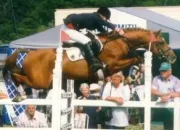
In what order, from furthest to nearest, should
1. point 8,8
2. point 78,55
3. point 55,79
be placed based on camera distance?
point 8,8, point 78,55, point 55,79

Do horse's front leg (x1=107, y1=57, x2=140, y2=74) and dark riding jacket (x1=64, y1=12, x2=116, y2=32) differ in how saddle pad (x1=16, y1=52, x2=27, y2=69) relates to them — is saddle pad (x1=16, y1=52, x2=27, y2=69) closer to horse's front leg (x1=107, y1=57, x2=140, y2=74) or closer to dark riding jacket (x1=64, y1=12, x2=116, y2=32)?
dark riding jacket (x1=64, y1=12, x2=116, y2=32)

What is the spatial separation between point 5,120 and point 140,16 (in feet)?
13.3

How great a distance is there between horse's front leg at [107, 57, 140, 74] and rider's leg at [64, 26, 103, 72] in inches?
11.2

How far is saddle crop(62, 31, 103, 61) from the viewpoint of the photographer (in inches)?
438

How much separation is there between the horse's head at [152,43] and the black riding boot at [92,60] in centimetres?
78

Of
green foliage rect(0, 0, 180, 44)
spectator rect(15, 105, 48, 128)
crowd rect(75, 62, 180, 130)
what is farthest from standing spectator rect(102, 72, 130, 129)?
green foliage rect(0, 0, 180, 44)

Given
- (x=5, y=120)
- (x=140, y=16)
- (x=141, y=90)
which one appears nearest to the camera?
(x=141, y=90)

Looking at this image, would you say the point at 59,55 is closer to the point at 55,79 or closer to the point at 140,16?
the point at 55,79

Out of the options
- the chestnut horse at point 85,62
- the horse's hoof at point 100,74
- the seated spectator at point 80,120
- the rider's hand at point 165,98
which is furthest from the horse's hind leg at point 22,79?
the rider's hand at point 165,98

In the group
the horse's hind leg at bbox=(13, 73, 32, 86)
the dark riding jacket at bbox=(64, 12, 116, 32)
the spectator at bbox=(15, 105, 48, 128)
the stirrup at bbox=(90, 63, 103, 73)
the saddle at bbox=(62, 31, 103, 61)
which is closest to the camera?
the spectator at bbox=(15, 105, 48, 128)

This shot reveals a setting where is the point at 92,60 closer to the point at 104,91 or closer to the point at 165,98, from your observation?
the point at 104,91

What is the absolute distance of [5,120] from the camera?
14227 mm

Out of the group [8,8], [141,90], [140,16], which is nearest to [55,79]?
[141,90]

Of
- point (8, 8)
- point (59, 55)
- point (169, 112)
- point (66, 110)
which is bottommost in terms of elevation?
point (8, 8)
